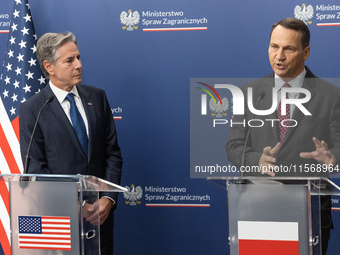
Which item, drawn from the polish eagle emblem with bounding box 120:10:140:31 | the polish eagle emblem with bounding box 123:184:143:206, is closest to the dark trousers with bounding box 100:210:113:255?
the polish eagle emblem with bounding box 123:184:143:206

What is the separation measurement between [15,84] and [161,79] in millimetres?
1241

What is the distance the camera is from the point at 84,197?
5.91 ft

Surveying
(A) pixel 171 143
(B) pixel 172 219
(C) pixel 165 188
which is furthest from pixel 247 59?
(B) pixel 172 219

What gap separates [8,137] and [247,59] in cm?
215

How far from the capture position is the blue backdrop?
336cm

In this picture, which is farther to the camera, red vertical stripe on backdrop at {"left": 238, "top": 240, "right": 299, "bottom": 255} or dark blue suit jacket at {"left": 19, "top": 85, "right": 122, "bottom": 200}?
dark blue suit jacket at {"left": 19, "top": 85, "right": 122, "bottom": 200}

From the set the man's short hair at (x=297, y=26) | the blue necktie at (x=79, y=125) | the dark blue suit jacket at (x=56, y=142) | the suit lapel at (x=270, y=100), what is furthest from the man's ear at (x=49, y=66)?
the man's short hair at (x=297, y=26)

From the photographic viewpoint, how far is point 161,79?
3461 mm

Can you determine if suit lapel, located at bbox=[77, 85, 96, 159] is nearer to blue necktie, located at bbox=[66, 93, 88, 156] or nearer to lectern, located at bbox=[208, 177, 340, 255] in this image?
blue necktie, located at bbox=[66, 93, 88, 156]

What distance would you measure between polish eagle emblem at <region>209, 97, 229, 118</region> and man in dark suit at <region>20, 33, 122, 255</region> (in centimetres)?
85

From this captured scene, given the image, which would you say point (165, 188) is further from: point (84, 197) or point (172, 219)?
point (84, 197)

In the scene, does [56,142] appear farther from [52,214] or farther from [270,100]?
[270,100]

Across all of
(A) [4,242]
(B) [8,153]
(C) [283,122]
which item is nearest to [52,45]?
(B) [8,153]

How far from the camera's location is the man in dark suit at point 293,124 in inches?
95.7
